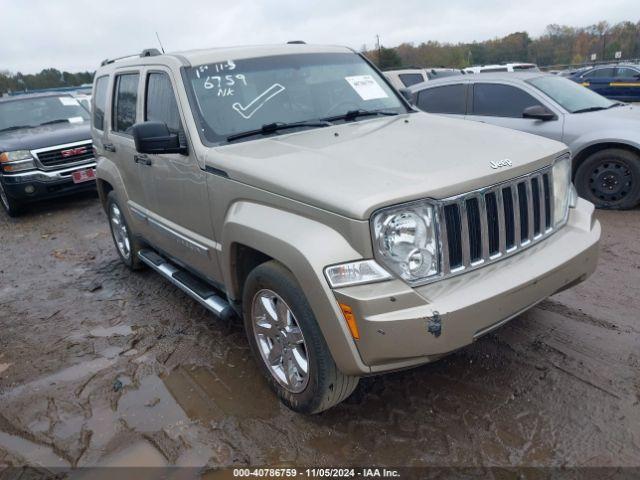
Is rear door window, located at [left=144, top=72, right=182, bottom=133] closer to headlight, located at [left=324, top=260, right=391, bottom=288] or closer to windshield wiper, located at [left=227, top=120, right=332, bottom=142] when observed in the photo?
windshield wiper, located at [left=227, top=120, right=332, bottom=142]

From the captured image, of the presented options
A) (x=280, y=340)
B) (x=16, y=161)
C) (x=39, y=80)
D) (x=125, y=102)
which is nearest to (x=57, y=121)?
(x=16, y=161)

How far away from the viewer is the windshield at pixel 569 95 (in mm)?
6387

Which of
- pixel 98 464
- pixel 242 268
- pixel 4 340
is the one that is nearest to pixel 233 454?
pixel 98 464

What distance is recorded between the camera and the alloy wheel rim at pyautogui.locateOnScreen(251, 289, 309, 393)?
270 cm

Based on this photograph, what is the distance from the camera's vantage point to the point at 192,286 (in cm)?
373

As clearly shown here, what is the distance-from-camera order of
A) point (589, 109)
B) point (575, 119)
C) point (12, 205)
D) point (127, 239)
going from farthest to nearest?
1. point (12, 205)
2. point (589, 109)
3. point (575, 119)
4. point (127, 239)

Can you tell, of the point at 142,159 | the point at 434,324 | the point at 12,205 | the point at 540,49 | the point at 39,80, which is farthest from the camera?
the point at 540,49

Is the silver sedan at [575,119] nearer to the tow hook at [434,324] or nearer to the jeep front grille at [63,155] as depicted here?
the tow hook at [434,324]

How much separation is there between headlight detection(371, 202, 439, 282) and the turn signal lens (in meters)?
0.26

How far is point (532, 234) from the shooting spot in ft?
8.98

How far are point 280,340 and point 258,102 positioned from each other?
161 cm

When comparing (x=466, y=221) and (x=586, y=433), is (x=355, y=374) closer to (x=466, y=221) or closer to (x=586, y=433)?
(x=466, y=221)

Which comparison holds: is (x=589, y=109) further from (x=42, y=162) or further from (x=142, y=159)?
(x=42, y=162)

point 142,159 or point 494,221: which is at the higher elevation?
point 142,159
